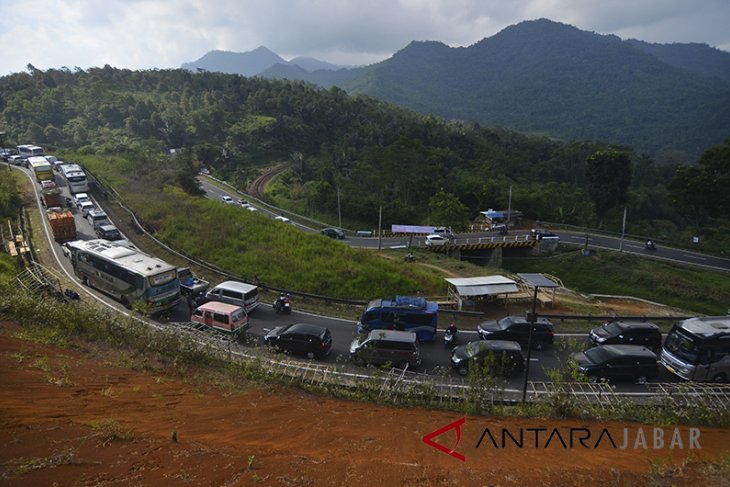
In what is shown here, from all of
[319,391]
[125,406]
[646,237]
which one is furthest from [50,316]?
[646,237]

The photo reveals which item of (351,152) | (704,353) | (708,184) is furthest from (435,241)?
(351,152)

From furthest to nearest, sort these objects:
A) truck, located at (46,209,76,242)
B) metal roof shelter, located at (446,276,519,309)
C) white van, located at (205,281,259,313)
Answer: truck, located at (46,209,76,242), metal roof shelter, located at (446,276,519,309), white van, located at (205,281,259,313)

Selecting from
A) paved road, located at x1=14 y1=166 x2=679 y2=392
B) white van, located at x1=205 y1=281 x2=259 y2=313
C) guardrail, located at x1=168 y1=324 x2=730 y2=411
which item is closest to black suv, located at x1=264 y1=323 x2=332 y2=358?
paved road, located at x1=14 y1=166 x2=679 y2=392

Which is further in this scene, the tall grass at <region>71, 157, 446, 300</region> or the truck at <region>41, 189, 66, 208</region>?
the truck at <region>41, 189, 66, 208</region>

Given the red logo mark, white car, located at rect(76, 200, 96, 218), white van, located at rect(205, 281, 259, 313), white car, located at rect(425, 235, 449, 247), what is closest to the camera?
the red logo mark

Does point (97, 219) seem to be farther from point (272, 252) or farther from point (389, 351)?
point (389, 351)

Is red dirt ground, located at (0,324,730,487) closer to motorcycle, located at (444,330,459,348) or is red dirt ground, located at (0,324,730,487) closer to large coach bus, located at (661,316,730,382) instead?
large coach bus, located at (661,316,730,382)
